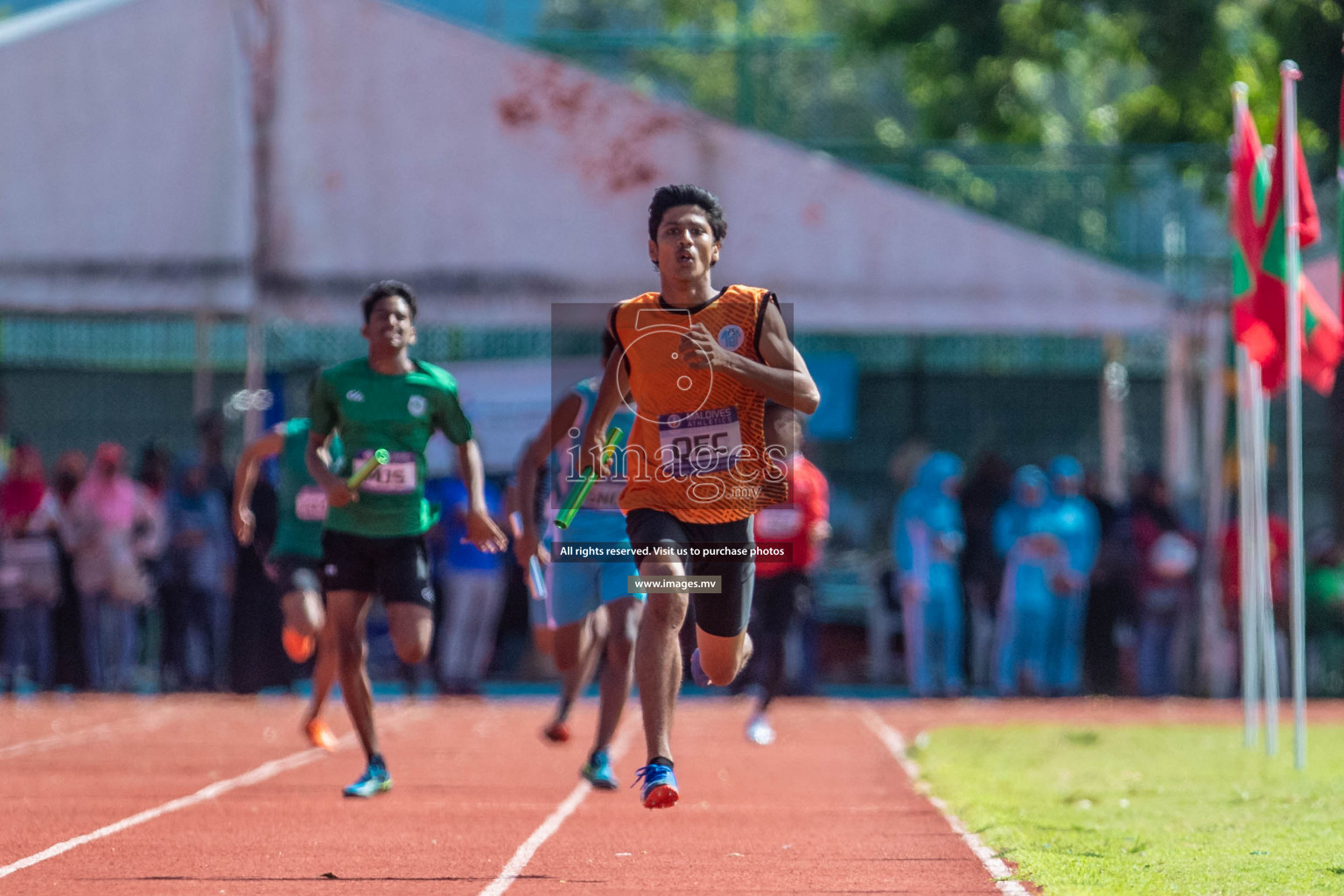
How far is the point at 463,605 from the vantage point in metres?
18.4

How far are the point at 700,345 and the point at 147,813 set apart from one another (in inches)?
147

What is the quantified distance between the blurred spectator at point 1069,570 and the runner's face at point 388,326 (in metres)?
10.1

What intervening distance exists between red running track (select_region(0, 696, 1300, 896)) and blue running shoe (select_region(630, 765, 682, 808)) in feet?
0.88

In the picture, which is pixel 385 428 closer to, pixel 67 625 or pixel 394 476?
pixel 394 476

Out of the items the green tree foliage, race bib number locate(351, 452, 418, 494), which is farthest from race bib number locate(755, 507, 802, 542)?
the green tree foliage

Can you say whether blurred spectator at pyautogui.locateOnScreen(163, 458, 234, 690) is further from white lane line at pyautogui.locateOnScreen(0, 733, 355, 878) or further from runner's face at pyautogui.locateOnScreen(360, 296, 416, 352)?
runner's face at pyautogui.locateOnScreen(360, 296, 416, 352)

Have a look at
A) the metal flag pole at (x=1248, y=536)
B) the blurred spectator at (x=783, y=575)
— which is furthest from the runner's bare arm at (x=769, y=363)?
the metal flag pole at (x=1248, y=536)

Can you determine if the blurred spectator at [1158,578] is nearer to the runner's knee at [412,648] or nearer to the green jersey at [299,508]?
the green jersey at [299,508]

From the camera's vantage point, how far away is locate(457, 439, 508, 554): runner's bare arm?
900 centimetres

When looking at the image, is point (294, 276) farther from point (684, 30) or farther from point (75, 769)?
point (684, 30)

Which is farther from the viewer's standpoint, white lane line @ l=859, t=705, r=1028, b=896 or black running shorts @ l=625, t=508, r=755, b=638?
black running shorts @ l=625, t=508, r=755, b=638

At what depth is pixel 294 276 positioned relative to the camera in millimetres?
17891

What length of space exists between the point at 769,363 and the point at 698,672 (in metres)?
1.67

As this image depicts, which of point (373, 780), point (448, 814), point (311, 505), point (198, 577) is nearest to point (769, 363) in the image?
point (448, 814)
